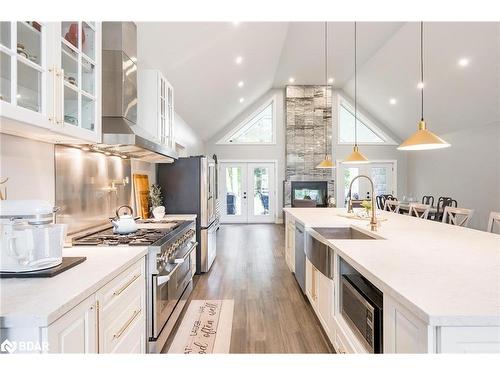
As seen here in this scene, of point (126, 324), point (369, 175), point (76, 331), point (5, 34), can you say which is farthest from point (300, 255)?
point (369, 175)

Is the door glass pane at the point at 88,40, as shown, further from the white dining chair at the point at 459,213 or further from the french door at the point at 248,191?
the french door at the point at 248,191

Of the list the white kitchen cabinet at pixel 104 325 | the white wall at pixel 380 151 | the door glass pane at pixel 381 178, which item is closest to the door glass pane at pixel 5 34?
the white kitchen cabinet at pixel 104 325

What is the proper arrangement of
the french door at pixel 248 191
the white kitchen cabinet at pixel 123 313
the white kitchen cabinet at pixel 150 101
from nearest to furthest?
1. the white kitchen cabinet at pixel 123 313
2. the white kitchen cabinet at pixel 150 101
3. the french door at pixel 248 191

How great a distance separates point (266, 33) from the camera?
194 inches

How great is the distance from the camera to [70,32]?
5.57ft

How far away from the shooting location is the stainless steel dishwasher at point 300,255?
3.35 meters

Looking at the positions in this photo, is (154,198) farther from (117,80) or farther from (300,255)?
(300,255)

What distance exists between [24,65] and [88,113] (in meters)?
0.60

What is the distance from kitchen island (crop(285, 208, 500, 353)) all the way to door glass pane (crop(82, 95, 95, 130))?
5.80 feet

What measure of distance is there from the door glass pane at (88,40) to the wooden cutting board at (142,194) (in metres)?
1.90

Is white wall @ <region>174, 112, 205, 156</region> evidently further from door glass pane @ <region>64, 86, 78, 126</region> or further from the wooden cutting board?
door glass pane @ <region>64, 86, 78, 126</region>

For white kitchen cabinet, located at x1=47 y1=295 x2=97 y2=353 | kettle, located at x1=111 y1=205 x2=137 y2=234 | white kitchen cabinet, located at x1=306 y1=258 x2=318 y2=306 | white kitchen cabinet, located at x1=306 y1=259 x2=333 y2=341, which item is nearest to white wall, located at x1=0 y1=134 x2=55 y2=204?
kettle, located at x1=111 y1=205 x2=137 y2=234
